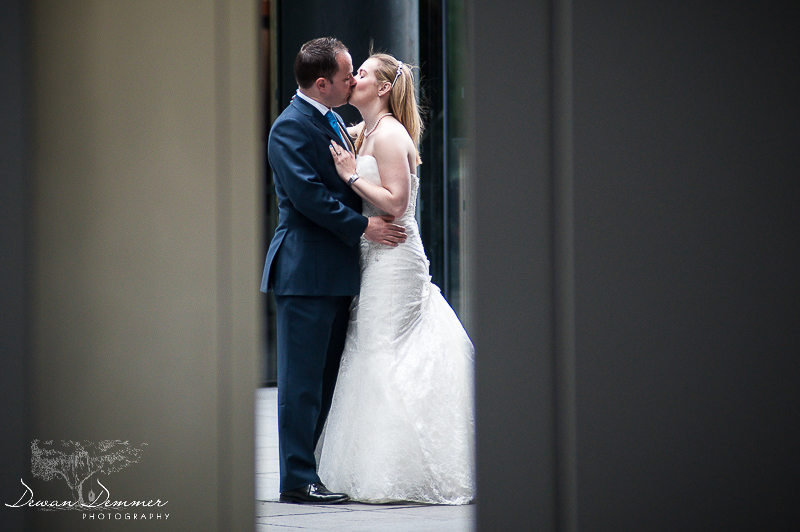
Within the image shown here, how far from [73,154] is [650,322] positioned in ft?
4.84

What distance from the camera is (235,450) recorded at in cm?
211

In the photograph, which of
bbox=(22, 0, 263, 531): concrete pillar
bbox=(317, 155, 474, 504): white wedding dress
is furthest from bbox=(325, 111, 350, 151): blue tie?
bbox=(22, 0, 263, 531): concrete pillar

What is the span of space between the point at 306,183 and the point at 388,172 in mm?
444

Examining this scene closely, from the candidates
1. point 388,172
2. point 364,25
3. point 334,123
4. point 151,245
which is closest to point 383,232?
point 388,172

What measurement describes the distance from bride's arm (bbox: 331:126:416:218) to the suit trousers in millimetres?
483

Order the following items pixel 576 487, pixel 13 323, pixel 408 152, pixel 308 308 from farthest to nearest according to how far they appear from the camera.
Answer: pixel 408 152 < pixel 308 308 < pixel 13 323 < pixel 576 487

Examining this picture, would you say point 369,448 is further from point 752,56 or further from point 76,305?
point 752,56

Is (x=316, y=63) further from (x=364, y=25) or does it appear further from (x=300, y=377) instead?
(x=364, y=25)

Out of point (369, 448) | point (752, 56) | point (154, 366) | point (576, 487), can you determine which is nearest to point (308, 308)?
point (369, 448)

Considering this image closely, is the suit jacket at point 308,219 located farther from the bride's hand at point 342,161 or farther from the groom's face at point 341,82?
the groom's face at point 341,82

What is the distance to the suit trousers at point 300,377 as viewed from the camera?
3619 millimetres

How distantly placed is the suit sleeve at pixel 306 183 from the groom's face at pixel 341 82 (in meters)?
0.26

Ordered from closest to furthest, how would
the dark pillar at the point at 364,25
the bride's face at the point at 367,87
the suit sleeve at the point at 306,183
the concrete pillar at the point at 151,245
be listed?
the concrete pillar at the point at 151,245
the suit sleeve at the point at 306,183
the bride's face at the point at 367,87
the dark pillar at the point at 364,25

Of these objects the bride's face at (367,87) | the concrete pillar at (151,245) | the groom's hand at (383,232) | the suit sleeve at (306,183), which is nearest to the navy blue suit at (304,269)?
the suit sleeve at (306,183)
